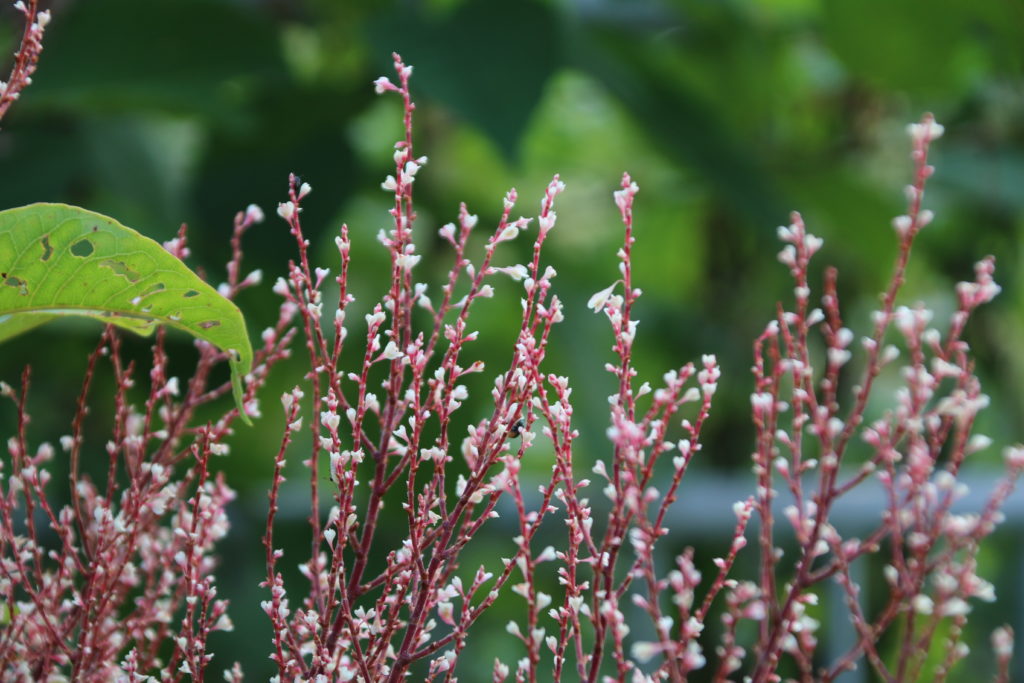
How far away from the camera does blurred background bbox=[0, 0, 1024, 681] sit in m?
0.99

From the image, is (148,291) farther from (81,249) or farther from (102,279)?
(81,249)

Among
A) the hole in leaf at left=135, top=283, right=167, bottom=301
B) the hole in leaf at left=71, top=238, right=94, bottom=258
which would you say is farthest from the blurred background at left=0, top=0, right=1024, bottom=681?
the hole in leaf at left=135, top=283, right=167, bottom=301

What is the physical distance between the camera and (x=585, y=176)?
1605mm

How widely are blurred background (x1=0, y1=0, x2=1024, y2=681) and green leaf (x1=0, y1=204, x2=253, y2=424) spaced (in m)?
0.48

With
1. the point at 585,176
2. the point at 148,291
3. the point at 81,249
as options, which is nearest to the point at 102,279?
the point at 148,291

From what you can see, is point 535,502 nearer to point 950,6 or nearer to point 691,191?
point 691,191

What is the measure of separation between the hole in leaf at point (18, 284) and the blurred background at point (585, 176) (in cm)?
49

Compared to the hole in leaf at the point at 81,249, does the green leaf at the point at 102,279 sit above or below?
below

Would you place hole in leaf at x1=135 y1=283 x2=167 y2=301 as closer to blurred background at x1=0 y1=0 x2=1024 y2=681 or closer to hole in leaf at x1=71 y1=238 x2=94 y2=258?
hole in leaf at x1=71 y1=238 x2=94 y2=258

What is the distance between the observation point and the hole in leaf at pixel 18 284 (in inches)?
14.8

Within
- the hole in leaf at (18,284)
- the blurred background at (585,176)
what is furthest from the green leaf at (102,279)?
the blurred background at (585,176)

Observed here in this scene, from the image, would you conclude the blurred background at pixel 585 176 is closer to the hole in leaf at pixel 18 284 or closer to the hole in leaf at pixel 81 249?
the hole in leaf at pixel 81 249

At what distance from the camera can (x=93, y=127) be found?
1112 millimetres

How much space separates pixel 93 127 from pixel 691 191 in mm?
724
